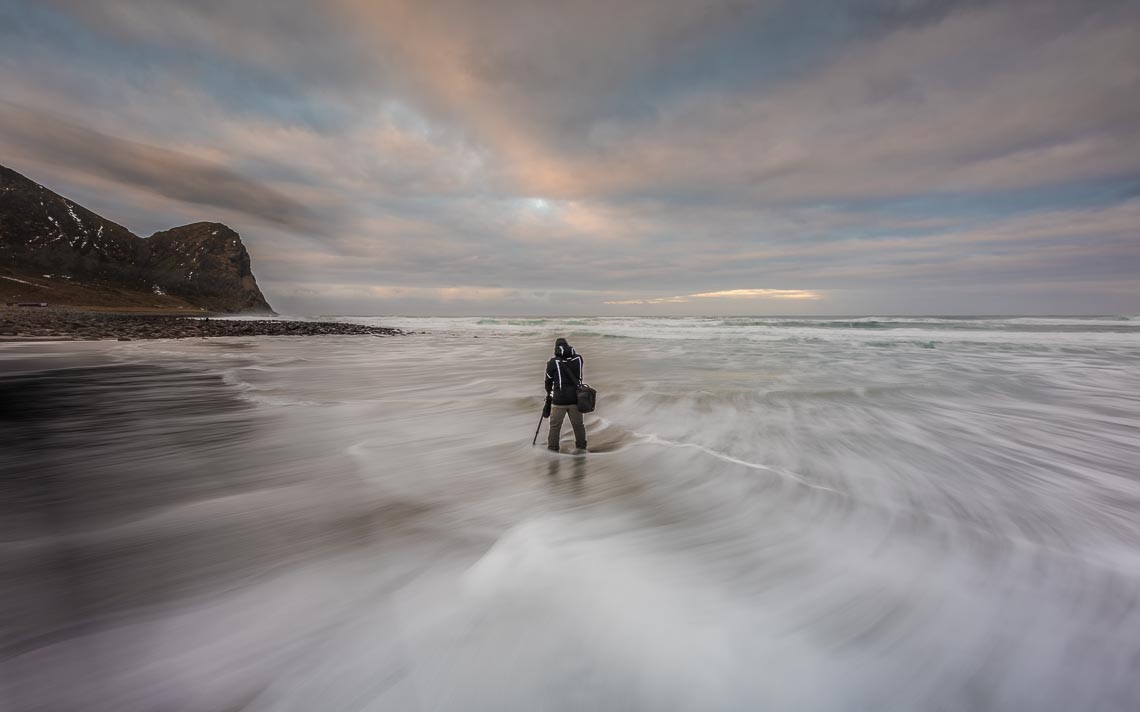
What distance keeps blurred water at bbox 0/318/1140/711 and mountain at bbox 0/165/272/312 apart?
5163 inches

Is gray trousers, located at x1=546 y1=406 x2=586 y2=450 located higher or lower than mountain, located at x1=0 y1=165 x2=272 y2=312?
lower

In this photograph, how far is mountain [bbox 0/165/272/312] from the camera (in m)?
112

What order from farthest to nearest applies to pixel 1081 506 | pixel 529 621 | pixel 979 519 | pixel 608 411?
pixel 608 411 < pixel 1081 506 < pixel 979 519 < pixel 529 621

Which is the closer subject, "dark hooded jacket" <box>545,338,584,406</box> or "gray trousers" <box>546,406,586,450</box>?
"dark hooded jacket" <box>545,338,584,406</box>

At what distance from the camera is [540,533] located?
14.6ft

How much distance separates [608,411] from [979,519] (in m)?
7.02

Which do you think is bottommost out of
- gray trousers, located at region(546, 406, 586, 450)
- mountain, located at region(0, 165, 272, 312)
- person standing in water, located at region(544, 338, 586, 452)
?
gray trousers, located at region(546, 406, 586, 450)

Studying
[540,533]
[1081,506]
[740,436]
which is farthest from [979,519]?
[540,533]

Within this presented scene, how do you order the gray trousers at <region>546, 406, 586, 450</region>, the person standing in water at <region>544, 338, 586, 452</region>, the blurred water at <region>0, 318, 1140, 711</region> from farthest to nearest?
the gray trousers at <region>546, 406, 586, 450</region> < the person standing in water at <region>544, 338, 586, 452</region> < the blurred water at <region>0, 318, 1140, 711</region>

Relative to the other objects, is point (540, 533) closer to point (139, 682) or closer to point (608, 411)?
point (139, 682)

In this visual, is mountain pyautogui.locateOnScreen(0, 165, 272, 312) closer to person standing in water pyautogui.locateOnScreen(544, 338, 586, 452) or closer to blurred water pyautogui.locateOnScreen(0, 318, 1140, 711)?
blurred water pyautogui.locateOnScreen(0, 318, 1140, 711)

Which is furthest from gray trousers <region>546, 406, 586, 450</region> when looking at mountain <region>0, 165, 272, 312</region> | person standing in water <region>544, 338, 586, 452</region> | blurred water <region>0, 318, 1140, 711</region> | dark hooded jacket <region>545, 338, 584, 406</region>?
mountain <region>0, 165, 272, 312</region>

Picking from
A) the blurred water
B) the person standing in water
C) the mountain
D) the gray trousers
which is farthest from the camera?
the mountain

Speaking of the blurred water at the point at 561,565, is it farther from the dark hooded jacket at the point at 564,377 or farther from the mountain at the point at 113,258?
the mountain at the point at 113,258
